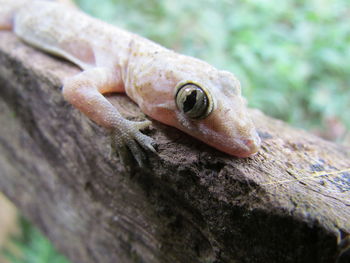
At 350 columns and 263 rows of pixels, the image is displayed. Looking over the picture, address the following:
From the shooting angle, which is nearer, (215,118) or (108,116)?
(215,118)

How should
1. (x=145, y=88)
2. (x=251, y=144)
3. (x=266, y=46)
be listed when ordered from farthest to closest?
1. (x=266, y=46)
2. (x=145, y=88)
3. (x=251, y=144)

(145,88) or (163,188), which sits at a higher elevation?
(145,88)

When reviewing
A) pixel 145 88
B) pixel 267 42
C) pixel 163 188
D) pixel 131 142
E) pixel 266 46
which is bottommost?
pixel 163 188

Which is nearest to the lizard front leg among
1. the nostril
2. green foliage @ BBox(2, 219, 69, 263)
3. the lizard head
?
the lizard head

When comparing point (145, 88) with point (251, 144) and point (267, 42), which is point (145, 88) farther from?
point (267, 42)

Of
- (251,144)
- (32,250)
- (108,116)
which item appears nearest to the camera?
(251,144)

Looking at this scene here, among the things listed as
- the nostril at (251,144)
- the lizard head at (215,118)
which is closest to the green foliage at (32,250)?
the lizard head at (215,118)

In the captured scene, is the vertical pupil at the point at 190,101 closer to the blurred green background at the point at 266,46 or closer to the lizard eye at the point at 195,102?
the lizard eye at the point at 195,102

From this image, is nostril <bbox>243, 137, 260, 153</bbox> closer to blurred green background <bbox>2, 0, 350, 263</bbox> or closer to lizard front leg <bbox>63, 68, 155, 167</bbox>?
lizard front leg <bbox>63, 68, 155, 167</bbox>

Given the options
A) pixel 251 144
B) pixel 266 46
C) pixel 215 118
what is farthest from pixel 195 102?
pixel 266 46

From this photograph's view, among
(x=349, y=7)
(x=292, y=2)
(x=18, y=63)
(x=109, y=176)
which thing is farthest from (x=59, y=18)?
(x=349, y=7)
